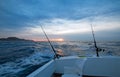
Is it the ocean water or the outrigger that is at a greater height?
the outrigger

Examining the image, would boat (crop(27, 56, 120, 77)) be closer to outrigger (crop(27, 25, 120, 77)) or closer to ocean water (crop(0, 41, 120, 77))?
outrigger (crop(27, 25, 120, 77))

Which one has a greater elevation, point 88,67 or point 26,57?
point 88,67

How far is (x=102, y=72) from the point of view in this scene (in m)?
3.23

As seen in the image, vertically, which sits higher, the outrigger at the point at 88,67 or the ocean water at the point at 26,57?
the outrigger at the point at 88,67

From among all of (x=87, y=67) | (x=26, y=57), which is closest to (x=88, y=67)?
(x=87, y=67)

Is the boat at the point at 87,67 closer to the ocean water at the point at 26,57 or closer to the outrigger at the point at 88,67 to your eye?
the outrigger at the point at 88,67

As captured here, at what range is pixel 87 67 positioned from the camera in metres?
3.34

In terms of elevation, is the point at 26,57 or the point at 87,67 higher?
the point at 87,67

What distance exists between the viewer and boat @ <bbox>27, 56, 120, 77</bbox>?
9.84 feet

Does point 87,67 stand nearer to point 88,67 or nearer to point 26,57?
point 88,67

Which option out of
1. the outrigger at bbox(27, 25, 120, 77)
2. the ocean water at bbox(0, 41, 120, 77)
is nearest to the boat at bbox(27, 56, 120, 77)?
the outrigger at bbox(27, 25, 120, 77)

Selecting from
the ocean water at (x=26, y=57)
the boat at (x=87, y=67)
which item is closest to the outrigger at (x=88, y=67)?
the boat at (x=87, y=67)

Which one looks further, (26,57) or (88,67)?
(26,57)

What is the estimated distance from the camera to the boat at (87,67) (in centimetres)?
300
